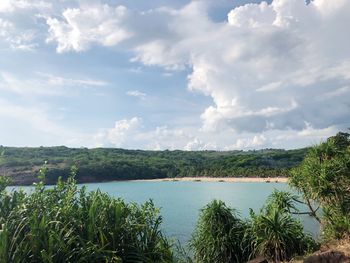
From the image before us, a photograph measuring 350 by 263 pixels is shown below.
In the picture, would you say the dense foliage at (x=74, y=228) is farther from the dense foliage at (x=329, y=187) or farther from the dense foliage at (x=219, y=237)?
the dense foliage at (x=329, y=187)

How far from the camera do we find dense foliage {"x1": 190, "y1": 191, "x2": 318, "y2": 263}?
1251cm

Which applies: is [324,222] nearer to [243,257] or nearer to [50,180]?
[243,257]

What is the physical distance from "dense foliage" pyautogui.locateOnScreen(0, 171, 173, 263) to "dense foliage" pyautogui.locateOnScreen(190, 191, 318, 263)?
7.38 m

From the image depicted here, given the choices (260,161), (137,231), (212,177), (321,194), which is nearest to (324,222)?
(321,194)

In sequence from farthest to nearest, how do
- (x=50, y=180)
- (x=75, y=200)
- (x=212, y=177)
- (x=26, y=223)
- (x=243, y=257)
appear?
(x=212, y=177)
(x=50, y=180)
(x=243, y=257)
(x=75, y=200)
(x=26, y=223)

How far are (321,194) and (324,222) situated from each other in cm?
101

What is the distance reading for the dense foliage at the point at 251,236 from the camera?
12508 mm

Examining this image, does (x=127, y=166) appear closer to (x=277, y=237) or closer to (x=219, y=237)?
(x=219, y=237)

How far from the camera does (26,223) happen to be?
4.82 metres

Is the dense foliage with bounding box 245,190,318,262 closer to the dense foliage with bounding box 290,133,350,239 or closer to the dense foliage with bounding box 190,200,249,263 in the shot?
the dense foliage with bounding box 190,200,249,263

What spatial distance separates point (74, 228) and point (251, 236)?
29.4ft

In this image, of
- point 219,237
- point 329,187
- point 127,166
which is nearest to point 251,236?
point 219,237

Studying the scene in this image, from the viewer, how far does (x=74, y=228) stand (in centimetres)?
521

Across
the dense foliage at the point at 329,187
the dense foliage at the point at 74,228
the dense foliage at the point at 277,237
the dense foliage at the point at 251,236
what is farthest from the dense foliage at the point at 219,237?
the dense foliage at the point at 74,228
